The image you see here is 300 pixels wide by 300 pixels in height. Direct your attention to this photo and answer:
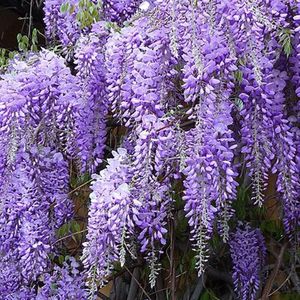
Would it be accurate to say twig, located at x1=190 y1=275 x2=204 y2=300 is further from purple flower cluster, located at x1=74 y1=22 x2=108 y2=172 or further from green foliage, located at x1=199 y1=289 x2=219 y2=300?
purple flower cluster, located at x1=74 y1=22 x2=108 y2=172

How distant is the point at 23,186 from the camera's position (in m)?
3.23

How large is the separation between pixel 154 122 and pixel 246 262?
4.97ft

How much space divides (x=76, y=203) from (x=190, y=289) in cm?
92

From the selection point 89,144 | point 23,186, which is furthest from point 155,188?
point 23,186

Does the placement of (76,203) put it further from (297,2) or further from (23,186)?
(297,2)

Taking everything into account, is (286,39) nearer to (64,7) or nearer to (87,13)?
(87,13)

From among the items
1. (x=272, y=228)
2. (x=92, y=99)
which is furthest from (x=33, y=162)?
(x=272, y=228)

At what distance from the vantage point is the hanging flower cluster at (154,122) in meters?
2.66

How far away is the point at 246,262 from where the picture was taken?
3951mm

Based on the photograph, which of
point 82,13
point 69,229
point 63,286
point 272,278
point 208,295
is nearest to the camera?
point 82,13

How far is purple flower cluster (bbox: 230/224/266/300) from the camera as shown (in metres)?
3.94

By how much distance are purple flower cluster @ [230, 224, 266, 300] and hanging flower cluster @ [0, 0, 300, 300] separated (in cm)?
67

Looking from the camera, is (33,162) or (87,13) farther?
(87,13)

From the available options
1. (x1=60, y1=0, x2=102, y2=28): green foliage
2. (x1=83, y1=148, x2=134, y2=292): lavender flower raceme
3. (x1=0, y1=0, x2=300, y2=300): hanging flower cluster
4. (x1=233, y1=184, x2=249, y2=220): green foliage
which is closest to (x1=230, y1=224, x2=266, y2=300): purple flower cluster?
(x1=233, y1=184, x2=249, y2=220): green foliage
